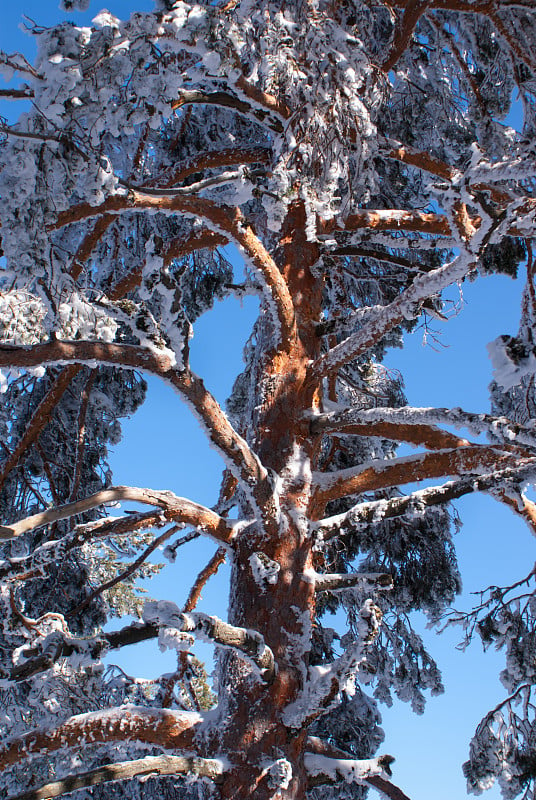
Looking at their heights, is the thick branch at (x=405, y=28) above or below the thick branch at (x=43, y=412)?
above

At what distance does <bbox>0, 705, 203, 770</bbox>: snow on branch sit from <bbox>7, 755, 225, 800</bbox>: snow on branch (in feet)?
0.46

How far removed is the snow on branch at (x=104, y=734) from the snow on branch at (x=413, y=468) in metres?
1.61

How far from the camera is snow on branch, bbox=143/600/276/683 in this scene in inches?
121

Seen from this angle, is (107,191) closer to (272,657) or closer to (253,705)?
(272,657)

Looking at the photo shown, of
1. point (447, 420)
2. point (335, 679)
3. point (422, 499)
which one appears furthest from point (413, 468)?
point (335, 679)

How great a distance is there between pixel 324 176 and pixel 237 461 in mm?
2249

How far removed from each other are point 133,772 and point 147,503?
1.30 meters

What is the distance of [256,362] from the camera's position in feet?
16.3

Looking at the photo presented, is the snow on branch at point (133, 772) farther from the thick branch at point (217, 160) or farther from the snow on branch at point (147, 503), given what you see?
the thick branch at point (217, 160)

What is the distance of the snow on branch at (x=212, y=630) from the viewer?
10.1ft

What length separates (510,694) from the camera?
16.2 ft

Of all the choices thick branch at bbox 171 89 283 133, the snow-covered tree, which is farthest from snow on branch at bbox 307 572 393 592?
thick branch at bbox 171 89 283 133

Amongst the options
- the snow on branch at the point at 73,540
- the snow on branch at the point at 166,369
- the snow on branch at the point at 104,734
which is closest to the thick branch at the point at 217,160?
the snow on branch at the point at 166,369

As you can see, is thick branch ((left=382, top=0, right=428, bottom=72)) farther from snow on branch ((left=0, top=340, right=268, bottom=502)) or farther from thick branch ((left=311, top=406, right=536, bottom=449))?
snow on branch ((left=0, top=340, right=268, bottom=502))
